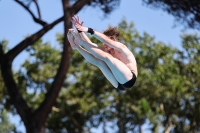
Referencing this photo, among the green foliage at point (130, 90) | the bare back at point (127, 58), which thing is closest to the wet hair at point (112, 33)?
the bare back at point (127, 58)

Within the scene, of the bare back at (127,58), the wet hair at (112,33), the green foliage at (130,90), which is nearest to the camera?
the bare back at (127,58)

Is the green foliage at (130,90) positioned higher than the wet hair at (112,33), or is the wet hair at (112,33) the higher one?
Result: the wet hair at (112,33)

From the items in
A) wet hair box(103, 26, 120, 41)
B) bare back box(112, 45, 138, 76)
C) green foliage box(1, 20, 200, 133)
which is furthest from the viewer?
green foliage box(1, 20, 200, 133)

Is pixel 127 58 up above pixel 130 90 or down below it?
above

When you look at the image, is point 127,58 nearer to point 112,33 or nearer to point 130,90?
point 112,33

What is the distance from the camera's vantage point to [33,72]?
16.4m

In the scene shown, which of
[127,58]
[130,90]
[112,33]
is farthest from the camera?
[130,90]

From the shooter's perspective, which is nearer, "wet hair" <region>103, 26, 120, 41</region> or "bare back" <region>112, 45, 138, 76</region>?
"bare back" <region>112, 45, 138, 76</region>

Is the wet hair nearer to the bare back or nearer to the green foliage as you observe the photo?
the bare back

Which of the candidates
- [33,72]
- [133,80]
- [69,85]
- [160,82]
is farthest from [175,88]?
[133,80]

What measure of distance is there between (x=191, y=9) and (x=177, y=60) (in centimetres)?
558

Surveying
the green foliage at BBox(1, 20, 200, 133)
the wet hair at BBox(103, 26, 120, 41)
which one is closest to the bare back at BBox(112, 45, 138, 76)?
the wet hair at BBox(103, 26, 120, 41)

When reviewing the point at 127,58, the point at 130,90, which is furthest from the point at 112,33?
the point at 130,90

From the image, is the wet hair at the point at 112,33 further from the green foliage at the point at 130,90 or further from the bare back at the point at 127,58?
the green foliage at the point at 130,90
